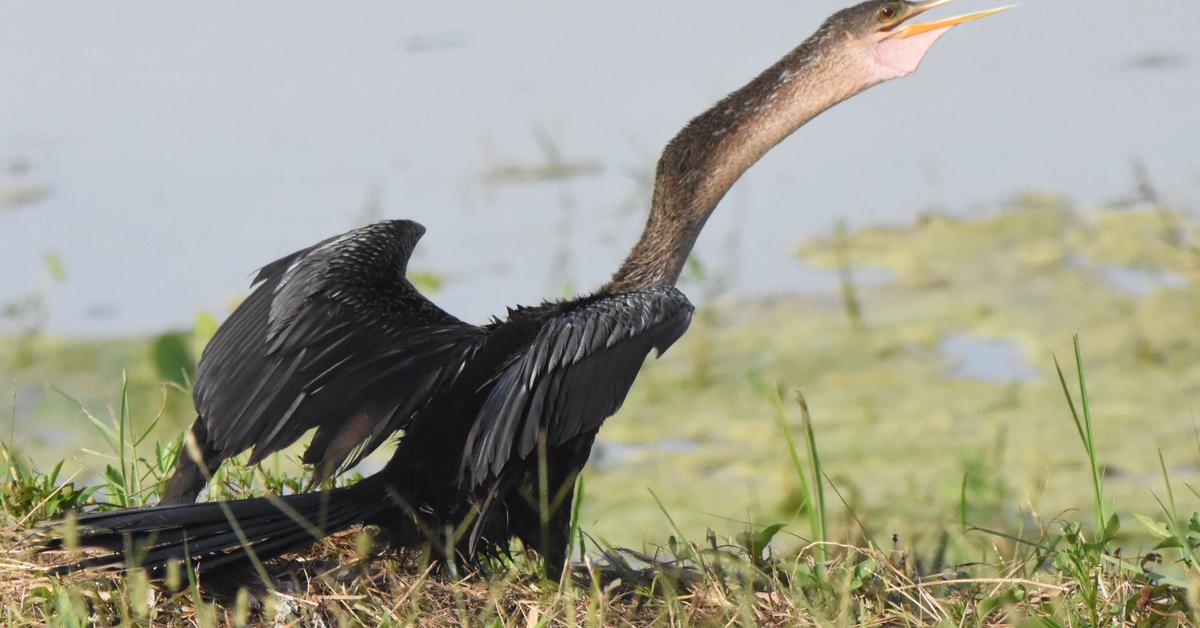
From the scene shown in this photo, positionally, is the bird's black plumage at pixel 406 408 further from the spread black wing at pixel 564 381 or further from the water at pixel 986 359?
the water at pixel 986 359

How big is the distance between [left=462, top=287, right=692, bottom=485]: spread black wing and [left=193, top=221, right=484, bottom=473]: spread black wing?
0.15 metres

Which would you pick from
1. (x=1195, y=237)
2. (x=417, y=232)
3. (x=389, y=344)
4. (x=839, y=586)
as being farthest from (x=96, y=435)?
(x=1195, y=237)

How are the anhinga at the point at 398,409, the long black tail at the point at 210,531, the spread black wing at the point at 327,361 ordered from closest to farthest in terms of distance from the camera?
the long black tail at the point at 210,531 < the anhinga at the point at 398,409 < the spread black wing at the point at 327,361

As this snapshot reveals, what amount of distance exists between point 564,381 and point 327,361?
0.47 metres

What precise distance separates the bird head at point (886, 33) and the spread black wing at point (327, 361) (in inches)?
49.0

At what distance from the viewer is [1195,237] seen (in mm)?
6160

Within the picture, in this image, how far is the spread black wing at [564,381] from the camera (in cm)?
275

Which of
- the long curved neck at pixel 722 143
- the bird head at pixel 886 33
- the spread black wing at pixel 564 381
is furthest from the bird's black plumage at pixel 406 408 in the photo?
the bird head at pixel 886 33

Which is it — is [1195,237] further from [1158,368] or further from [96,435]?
[96,435]

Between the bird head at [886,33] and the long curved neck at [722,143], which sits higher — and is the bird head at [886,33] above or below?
above

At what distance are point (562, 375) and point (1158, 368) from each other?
3.32 metres

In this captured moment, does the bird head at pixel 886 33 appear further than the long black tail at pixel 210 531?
Yes

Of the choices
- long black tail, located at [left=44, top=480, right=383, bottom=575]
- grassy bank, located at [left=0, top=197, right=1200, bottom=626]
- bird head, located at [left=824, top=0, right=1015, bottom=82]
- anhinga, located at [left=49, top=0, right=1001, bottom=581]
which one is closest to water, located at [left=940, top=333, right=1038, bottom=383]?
grassy bank, located at [left=0, top=197, right=1200, bottom=626]

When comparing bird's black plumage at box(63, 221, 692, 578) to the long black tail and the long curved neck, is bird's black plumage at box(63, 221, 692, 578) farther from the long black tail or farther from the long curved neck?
the long curved neck
